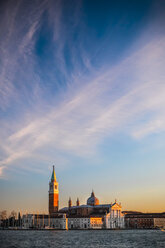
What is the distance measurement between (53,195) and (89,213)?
45.2 feet

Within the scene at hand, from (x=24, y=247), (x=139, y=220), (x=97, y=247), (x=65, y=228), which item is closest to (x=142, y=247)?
(x=97, y=247)

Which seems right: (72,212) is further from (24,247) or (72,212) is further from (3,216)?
(24,247)

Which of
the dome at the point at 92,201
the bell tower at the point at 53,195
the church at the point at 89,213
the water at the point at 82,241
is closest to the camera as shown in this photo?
the water at the point at 82,241

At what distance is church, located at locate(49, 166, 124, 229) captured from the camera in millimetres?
91500

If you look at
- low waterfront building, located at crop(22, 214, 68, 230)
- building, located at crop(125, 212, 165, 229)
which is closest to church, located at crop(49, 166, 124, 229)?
low waterfront building, located at crop(22, 214, 68, 230)

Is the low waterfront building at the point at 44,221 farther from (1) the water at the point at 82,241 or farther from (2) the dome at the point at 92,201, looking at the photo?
(1) the water at the point at 82,241

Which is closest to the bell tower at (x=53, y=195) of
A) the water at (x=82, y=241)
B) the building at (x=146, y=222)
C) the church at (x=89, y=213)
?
the church at (x=89, y=213)

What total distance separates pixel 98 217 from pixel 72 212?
13.5 metres

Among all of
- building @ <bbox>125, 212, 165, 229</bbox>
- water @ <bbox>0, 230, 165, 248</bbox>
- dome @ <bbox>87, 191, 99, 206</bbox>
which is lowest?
building @ <bbox>125, 212, 165, 229</bbox>

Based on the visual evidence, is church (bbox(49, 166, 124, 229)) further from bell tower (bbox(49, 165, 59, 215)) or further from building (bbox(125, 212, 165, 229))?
building (bbox(125, 212, 165, 229))

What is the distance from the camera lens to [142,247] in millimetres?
33094

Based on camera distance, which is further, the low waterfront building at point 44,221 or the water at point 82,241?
the low waterfront building at point 44,221

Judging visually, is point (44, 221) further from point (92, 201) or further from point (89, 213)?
point (92, 201)

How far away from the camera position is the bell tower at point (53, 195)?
104 m
